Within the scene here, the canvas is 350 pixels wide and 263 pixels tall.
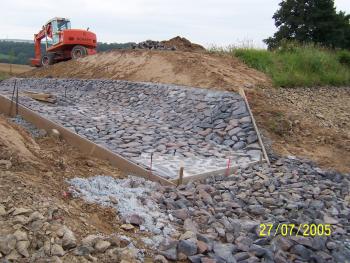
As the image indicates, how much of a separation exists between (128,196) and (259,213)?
166 centimetres

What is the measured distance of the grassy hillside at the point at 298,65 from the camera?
10961 millimetres

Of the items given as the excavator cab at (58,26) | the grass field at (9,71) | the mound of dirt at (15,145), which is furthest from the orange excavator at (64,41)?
the mound of dirt at (15,145)

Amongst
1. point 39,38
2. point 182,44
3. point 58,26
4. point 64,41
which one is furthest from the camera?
point 39,38

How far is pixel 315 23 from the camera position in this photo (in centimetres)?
2566

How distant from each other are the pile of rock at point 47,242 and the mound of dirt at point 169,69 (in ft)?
20.8

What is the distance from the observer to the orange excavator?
54.9 feet

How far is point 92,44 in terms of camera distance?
1753 cm

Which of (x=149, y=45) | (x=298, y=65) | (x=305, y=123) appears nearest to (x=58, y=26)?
(x=149, y=45)

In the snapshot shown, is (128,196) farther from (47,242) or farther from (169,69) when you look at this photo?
(169,69)

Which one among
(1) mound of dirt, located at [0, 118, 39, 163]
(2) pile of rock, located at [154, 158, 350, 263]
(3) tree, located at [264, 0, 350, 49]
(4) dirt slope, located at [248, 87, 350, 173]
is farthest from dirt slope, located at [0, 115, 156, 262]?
(3) tree, located at [264, 0, 350, 49]

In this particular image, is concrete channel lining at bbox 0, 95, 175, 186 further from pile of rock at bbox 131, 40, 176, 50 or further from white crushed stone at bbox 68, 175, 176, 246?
pile of rock at bbox 131, 40, 176, 50

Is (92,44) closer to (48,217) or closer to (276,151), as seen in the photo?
(276,151)

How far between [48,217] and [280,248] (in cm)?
241
